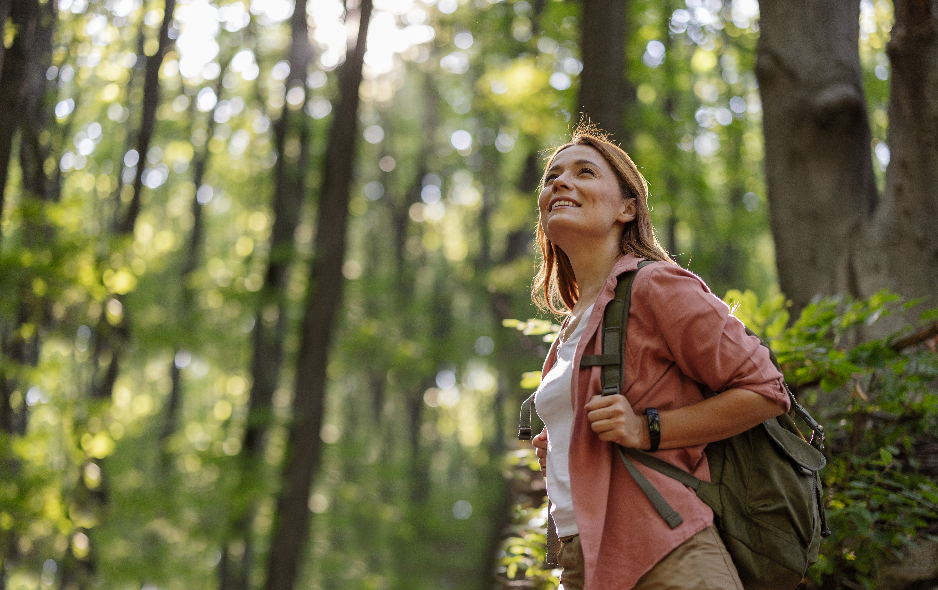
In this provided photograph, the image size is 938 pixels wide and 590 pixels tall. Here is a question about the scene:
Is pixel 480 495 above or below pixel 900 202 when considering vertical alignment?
below

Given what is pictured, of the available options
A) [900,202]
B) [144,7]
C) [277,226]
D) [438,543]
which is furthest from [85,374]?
[900,202]

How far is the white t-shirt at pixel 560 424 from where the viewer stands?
201 cm

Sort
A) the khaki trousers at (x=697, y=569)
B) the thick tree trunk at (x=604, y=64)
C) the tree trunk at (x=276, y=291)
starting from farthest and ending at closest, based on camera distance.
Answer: the tree trunk at (x=276, y=291)
the thick tree trunk at (x=604, y=64)
the khaki trousers at (x=697, y=569)

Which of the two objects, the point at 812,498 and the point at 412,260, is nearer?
the point at 812,498

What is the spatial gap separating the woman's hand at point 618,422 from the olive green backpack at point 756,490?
0.04 metres

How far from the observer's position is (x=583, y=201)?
7.38 feet

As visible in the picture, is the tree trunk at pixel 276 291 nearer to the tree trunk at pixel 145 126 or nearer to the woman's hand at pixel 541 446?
the tree trunk at pixel 145 126

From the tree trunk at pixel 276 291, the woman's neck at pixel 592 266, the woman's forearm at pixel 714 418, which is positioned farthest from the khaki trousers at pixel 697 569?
the tree trunk at pixel 276 291

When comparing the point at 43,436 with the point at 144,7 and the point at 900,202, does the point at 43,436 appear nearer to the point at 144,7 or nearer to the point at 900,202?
the point at 144,7

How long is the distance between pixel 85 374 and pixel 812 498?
16382mm

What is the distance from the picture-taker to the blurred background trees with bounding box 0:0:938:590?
521 cm

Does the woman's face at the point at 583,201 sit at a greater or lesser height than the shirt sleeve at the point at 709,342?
greater

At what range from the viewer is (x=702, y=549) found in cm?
179

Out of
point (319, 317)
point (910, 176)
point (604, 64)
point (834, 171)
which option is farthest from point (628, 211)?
point (319, 317)
